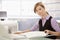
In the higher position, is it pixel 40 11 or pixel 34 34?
pixel 40 11

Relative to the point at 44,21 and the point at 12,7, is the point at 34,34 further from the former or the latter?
the point at 12,7

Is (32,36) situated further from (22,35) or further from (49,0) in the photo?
(49,0)

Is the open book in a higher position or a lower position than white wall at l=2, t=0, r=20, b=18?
lower

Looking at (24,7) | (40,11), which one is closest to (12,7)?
(24,7)

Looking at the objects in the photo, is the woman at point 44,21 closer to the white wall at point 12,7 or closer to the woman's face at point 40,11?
the woman's face at point 40,11

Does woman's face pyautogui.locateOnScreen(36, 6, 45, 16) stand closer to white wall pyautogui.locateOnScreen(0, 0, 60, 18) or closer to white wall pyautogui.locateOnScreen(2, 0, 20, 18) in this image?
white wall pyautogui.locateOnScreen(0, 0, 60, 18)

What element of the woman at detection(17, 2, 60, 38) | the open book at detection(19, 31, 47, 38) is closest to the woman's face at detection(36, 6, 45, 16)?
the woman at detection(17, 2, 60, 38)

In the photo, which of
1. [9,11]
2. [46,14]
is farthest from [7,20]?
[46,14]

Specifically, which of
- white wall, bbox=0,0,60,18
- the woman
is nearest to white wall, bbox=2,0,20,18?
white wall, bbox=0,0,60,18

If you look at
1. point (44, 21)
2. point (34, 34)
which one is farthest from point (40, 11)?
point (34, 34)

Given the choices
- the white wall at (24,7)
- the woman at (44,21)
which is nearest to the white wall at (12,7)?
the white wall at (24,7)

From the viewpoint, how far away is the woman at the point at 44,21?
1.17 metres

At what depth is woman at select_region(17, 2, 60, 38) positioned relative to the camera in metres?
1.17

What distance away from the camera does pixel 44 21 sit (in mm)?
1185
